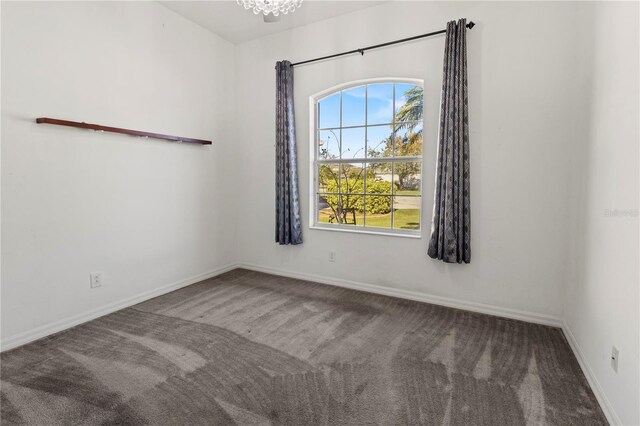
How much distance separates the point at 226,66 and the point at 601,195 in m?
3.95

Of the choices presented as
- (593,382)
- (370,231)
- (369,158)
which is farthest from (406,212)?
(593,382)

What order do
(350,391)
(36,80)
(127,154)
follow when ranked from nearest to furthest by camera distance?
(350,391) → (36,80) → (127,154)

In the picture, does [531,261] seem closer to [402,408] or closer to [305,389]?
[402,408]

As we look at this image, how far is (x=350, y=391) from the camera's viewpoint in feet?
6.04

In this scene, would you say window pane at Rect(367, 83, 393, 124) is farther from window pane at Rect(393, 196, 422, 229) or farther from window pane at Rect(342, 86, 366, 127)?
window pane at Rect(393, 196, 422, 229)

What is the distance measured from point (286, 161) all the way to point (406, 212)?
1435mm

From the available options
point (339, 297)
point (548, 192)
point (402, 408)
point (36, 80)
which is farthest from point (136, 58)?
point (548, 192)

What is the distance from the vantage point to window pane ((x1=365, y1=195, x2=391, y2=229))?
350cm

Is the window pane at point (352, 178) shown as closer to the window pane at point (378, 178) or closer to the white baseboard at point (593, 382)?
the window pane at point (378, 178)

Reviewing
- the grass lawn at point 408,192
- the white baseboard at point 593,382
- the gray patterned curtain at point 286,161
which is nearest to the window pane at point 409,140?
the grass lawn at point 408,192

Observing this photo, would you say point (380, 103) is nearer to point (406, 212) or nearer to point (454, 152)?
point (454, 152)

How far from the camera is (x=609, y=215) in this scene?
183cm

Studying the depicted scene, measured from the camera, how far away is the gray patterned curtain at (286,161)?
12.2ft

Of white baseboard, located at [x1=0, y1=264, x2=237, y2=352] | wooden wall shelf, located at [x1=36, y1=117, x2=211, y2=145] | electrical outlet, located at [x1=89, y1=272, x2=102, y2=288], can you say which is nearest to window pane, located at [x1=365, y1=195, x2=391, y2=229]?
wooden wall shelf, located at [x1=36, y1=117, x2=211, y2=145]
